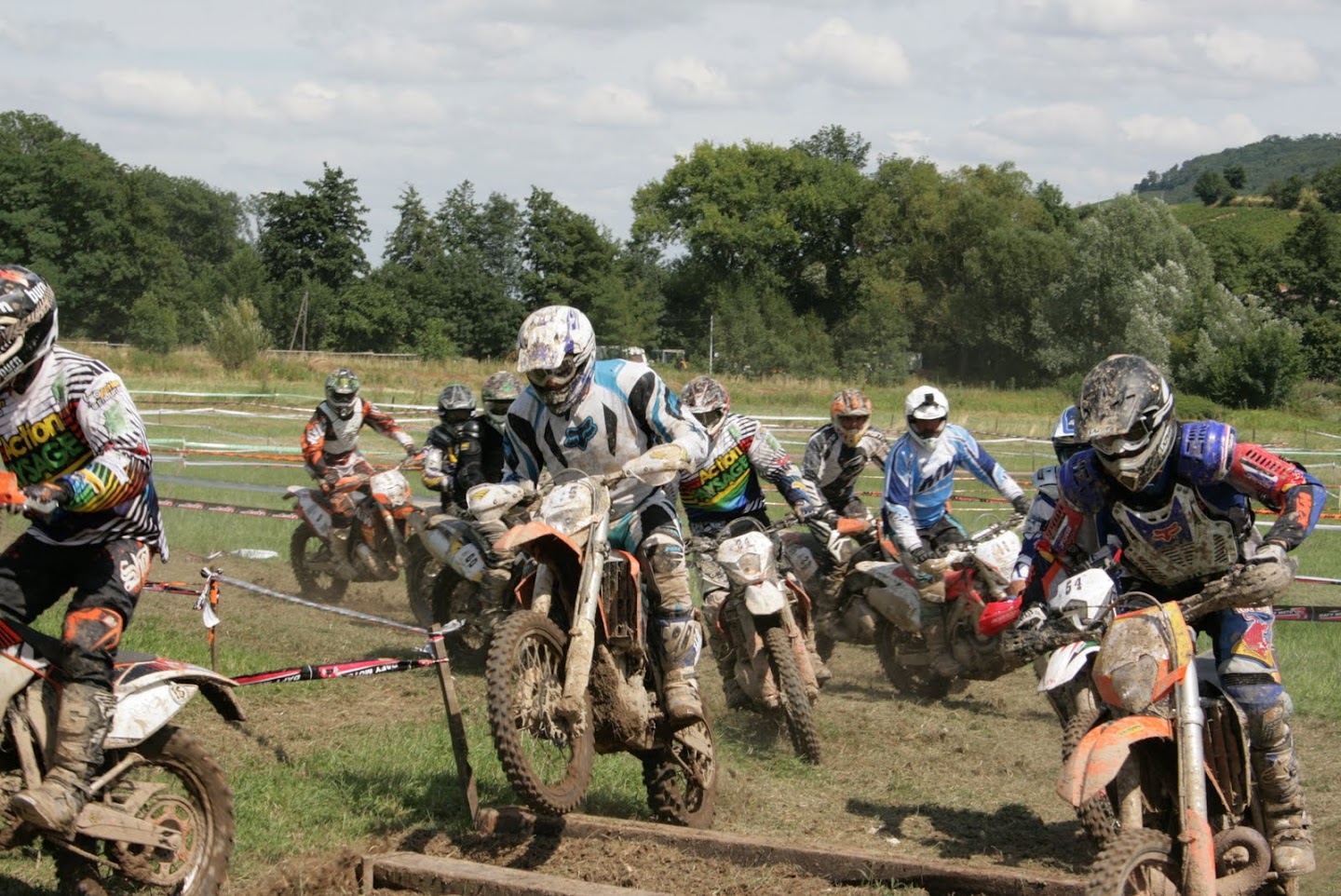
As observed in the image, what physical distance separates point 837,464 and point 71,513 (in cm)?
695

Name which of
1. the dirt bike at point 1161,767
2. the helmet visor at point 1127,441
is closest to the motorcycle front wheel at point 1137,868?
the dirt bike at point 1161,767

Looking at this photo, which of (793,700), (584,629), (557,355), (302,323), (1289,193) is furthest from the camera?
(1289,193)

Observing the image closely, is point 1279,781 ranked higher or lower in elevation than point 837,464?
lower

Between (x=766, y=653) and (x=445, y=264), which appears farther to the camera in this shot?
(x=445, y=264)

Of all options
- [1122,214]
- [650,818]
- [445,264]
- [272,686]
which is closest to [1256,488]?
[650,818]

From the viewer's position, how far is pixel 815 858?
218 inches

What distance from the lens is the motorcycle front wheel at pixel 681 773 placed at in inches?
247

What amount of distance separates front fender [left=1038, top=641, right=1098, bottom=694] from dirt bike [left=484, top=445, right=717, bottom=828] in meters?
1.81

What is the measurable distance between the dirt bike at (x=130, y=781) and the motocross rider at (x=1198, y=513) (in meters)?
3.28

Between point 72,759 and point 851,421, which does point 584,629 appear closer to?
point 72,759

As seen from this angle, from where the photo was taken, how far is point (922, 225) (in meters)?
80.6

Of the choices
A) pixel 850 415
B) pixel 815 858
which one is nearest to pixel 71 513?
pixel 815 858

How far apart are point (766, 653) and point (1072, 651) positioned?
11.8 feet

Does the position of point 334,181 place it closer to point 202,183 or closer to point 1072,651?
point 202,183
